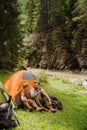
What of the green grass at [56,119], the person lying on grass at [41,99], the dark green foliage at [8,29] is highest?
the dark green foliage at [8,29]

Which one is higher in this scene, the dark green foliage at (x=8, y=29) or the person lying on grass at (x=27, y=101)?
the dark green foliage at (x=8, y=29)

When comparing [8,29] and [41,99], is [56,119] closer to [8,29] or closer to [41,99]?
[41,99]

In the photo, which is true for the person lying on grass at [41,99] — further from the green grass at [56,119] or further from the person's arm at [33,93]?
the green grass at [56,119]

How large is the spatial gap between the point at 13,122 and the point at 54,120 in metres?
2.04

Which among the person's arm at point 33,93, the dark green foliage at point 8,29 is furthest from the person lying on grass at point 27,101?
the dark green foliage at point 8,29

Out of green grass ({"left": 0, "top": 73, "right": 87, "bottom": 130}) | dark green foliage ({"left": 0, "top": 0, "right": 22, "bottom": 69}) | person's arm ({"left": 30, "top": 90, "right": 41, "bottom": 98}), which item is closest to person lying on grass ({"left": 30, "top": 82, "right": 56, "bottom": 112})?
person's arm ({"left": 30, "top": 90, "right": 41, "bottom": 98})

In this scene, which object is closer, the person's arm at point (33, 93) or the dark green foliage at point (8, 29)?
the person's arm at point (33, 93)

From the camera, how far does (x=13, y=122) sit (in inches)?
303

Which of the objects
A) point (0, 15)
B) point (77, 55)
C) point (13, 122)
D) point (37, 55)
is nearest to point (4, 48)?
point (0, 15)

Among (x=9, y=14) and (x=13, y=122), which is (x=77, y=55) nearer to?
(x=9, y=14)

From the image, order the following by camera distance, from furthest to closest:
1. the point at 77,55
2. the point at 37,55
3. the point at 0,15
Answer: the point at 37,55, the point at 77,55, the point at 0,15

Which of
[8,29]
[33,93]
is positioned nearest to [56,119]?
[33,93]

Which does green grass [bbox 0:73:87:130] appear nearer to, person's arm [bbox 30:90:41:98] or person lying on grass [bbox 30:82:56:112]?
person lying on grass [bbox 30:82:56:112]

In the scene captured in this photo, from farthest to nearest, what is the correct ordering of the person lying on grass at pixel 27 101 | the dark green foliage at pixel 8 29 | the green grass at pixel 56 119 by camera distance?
the dark green foliage at pixel 8 29 → the person lying on grass at pixel 27 101 → the green grass at pixel 56 119
